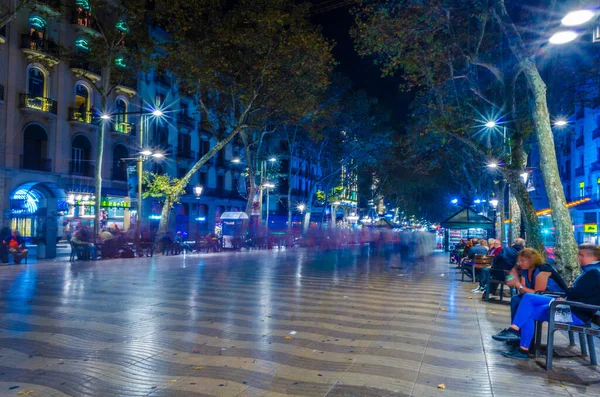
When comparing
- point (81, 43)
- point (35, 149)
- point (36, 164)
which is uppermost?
point (81, 43)

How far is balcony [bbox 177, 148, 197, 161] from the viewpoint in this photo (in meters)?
43.3

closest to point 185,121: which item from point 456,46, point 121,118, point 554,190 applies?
point 121,118

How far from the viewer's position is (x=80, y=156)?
32438 millimetres

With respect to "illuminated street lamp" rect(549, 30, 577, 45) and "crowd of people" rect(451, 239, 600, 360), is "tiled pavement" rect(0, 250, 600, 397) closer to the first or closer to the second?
"crowd of people" rect(451, 239, 600, 360)

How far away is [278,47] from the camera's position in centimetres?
2681

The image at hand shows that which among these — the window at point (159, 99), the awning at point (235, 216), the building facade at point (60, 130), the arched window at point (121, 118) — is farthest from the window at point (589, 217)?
the arched window at point (121, 118)

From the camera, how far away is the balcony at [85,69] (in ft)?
99.9

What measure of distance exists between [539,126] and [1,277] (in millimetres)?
15455

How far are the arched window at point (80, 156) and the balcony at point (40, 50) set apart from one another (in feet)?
17.9

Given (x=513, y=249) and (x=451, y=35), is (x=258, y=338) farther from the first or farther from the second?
(x=451, y=35)

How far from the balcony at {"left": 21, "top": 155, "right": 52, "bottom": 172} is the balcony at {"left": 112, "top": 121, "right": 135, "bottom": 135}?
5.87 m

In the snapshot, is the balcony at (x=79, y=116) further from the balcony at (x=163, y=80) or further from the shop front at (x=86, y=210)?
the balcony at (x=163, y=80)

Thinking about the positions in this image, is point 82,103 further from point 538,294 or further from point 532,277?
point 538,294

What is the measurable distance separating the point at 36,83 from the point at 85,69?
318 cm
